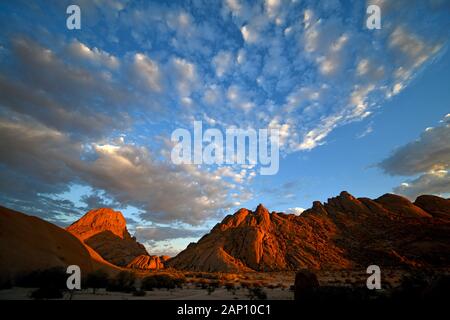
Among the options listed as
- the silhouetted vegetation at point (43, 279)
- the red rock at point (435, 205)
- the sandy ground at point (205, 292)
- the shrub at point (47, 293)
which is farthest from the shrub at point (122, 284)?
the red rock at point (435, 205)

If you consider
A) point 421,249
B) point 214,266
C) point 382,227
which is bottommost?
point 214,266

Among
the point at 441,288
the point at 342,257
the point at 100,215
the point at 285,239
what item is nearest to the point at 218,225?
the point at 285,239

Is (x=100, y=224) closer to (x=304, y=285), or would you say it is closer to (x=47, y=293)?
(x=47, y=293)

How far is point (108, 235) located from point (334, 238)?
338 feet

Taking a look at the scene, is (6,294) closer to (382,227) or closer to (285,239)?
(285,239)

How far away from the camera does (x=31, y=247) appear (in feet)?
54.9

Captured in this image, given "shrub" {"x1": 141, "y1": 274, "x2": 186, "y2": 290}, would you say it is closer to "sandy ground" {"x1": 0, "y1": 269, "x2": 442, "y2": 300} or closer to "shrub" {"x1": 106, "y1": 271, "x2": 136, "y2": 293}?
"sandy ground" {"x1": 0, "y1": 269, "x2": 442, "y2": 300}

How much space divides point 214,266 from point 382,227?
5990 cm

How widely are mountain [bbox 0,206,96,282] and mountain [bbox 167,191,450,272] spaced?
58720 mm

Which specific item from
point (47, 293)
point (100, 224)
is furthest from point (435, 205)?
point (100, 224)

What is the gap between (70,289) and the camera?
15.5 m

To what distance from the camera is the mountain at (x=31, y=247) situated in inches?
593

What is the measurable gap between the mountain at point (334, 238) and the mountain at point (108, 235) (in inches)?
940

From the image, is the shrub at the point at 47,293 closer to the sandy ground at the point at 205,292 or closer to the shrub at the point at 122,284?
the sandy ground at the point at 205,292
